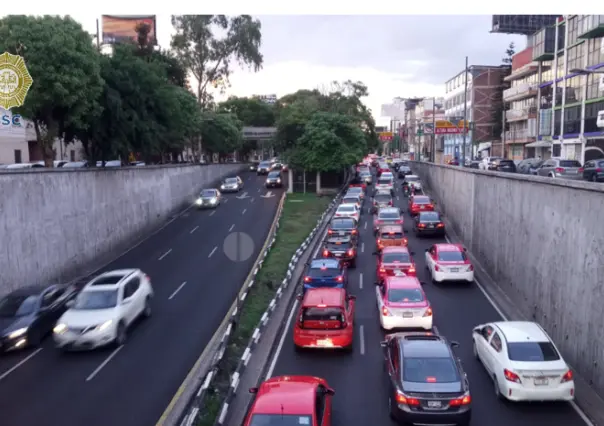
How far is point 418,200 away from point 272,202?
45.6ft

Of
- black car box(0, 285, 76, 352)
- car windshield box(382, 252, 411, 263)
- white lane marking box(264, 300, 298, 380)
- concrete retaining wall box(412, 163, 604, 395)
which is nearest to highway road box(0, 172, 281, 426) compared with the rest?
black car box(0, 285, 76, 352)

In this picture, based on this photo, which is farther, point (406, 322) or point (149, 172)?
point (149, 172)

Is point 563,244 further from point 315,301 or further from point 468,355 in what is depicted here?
point 315,301

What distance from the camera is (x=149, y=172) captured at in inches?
1572

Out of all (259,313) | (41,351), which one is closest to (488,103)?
(259,313)

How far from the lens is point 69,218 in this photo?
2694 centimetres

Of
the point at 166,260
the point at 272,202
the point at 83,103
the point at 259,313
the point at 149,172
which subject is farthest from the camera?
the point at 272,202

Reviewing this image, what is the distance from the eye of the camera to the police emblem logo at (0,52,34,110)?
24109mm

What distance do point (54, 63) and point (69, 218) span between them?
7.14 m

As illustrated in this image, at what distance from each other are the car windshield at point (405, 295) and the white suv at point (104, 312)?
Result: 8532 mm

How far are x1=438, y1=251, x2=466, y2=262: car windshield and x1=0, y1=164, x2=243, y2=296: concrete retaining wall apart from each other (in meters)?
16.8

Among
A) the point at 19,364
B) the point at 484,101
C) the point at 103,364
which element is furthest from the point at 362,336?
the point at 484,101

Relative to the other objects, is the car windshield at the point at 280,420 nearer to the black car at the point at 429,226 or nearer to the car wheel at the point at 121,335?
the car wheel at the point at 121,335

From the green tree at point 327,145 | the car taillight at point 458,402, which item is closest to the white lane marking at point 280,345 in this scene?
the car taillight at point 458,402
